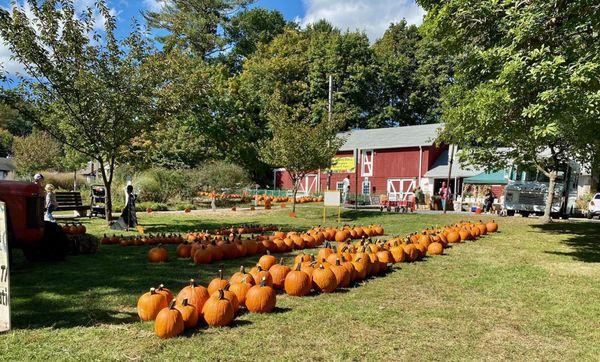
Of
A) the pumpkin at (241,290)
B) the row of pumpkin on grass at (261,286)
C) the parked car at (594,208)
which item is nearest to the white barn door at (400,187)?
the parked car at (594,208)

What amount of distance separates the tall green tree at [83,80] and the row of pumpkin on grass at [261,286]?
25.5ft

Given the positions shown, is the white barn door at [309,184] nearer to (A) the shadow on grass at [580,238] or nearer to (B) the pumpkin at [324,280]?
(A) the shadow on grass at [580,238]

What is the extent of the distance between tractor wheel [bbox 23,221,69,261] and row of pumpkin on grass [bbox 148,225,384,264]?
1485 mm

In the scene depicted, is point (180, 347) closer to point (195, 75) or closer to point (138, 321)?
point (138, 321)

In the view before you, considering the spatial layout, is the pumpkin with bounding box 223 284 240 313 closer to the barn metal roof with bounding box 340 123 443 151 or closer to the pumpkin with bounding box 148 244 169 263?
the pumpkin with bounding box 148 244 169 263

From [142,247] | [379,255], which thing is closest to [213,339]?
[379,255]

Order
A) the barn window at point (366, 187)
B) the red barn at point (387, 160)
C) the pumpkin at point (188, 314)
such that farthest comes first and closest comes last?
the barn window at point (366, 187)
the red barn at point (387, 160)
the pumpkin at point (188, 314)

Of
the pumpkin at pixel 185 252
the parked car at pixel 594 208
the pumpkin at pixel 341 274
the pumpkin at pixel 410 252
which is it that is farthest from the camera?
the parked car at pixel 594 208

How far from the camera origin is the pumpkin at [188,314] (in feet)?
14.2

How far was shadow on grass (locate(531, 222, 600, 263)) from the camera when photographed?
9480 millimetres

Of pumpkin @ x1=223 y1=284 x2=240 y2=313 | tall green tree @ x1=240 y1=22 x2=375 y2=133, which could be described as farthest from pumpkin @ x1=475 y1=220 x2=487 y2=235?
tall green tree @ x1=240 y1=22 x2=375 y2=133

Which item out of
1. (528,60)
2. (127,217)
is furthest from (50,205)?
(528,60)

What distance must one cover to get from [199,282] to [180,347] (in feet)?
7.98

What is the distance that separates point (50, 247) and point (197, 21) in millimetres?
47535
